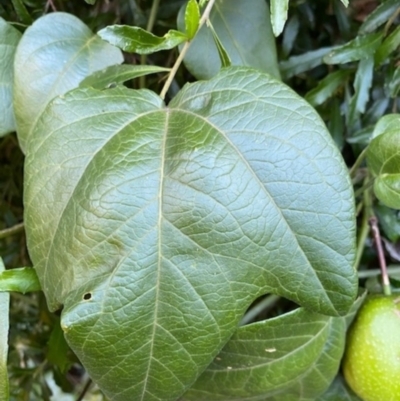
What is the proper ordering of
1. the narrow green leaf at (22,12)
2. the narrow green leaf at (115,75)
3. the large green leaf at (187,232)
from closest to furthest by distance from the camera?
the large green leaf at (187,232), the narrow green leaf at (115,75), the narrow green leaf at (22,12)

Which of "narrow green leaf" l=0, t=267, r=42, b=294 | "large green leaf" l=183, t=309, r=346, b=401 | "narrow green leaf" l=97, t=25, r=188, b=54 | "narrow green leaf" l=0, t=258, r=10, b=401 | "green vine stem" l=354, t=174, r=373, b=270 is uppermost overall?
"narrow green leaf" l=97, t=25, r=188, b=54

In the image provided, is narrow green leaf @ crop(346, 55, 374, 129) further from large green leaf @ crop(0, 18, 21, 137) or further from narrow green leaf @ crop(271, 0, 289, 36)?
large green leaf @ crop(0, 18, 21, 137)

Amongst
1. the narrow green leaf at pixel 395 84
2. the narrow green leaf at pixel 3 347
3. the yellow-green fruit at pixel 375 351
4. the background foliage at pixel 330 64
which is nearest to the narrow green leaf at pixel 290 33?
the background foliage at pixel 330 64

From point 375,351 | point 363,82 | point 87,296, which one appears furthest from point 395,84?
point 87,296

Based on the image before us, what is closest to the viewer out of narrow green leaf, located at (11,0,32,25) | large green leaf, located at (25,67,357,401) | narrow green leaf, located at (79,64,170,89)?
large green leaf, located at (25,67,357,401)

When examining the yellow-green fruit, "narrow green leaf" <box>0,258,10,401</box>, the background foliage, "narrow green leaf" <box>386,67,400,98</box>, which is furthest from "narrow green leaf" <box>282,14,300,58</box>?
"narrow green leaf" <box>0,258,10,401</box>

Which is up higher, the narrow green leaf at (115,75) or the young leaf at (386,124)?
the narrow green leaf at (115,75)

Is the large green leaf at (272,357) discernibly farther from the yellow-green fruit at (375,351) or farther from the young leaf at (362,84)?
the young leaf at (362,84)

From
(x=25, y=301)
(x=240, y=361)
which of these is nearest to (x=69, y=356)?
(x=25, y=301)

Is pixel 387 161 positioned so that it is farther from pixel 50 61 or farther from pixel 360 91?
pixel 50 61
